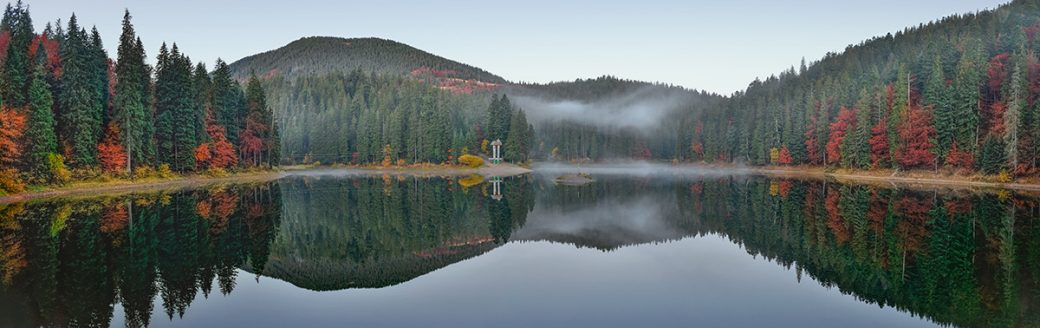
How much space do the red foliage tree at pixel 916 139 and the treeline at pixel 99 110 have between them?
270 feet

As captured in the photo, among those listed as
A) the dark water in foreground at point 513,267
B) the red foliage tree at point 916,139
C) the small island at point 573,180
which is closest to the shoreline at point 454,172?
the red foliage tree at point 916,139

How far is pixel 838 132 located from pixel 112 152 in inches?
3638

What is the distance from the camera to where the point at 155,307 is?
14562 mm

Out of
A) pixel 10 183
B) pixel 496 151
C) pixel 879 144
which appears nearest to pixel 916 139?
pixel 879 144

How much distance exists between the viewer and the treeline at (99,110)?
148 ft

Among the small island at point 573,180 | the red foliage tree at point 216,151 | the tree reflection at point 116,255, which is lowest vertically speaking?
the small island at point 573,180

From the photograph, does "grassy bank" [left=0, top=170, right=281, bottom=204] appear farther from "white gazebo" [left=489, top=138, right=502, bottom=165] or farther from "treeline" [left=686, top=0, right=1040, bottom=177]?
"treeline" [left=686, top=0, right=1040, bottom=177]

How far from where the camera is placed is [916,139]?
7144 cm

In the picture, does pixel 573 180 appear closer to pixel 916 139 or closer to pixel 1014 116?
pixel 916 139

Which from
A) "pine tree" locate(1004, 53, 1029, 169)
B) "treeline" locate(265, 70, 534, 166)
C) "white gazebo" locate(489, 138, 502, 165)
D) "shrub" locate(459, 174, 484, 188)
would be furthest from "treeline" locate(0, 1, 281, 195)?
"pine tree" locate(1004, 53, 1029, 169)

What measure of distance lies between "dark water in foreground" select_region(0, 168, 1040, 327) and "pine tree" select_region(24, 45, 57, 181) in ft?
31.0

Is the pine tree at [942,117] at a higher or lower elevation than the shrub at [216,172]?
higher

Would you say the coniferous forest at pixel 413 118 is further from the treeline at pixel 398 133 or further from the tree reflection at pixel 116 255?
the tree reflection at pixel 116 255

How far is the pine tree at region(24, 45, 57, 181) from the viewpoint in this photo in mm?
44156
